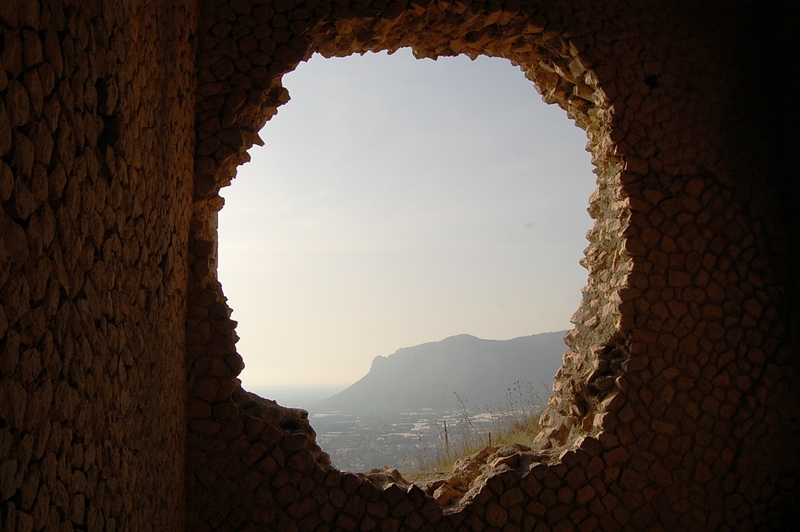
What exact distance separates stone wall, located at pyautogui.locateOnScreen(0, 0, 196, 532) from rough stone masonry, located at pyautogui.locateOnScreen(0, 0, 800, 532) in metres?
0.03

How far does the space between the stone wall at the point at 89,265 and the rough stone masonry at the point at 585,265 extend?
0.03 meters

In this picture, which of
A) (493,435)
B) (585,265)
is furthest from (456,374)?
(585,265)

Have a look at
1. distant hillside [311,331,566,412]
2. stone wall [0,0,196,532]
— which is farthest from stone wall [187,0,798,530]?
distant hillside [311,331,566,412]

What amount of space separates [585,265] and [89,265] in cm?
397

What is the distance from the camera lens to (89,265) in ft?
7.27

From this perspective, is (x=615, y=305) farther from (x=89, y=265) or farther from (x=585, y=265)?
(x=89, y=265)

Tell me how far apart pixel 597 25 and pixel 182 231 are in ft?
11.6

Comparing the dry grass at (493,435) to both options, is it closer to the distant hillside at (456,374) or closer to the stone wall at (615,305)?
the stone wall at (615,305)

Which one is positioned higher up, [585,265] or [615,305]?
[585,265]

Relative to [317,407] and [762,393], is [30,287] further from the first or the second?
[317,407]

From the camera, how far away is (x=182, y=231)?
368 centimetres

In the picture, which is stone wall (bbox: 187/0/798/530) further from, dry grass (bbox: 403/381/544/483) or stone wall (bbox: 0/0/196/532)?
dry grass (bbox: 403/381/544/483)

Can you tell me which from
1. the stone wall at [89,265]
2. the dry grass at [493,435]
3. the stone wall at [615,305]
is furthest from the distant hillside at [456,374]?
the stone wall at [89,265]

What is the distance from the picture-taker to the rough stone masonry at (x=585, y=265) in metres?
2.95
